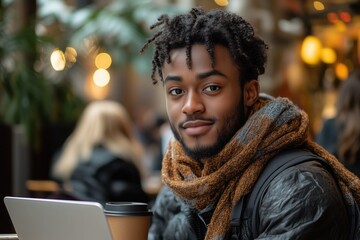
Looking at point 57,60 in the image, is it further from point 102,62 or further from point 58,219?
point 58,219

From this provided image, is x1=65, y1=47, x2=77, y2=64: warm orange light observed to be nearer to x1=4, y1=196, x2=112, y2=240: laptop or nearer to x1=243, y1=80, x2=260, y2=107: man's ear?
x1=243, y1=80, x2=260, y2=107: man's ear

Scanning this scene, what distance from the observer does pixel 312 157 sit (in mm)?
2717

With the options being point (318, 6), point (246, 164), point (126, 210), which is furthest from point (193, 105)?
point (318, 6)

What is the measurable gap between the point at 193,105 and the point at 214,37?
0.25m

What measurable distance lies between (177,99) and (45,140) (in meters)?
6.09

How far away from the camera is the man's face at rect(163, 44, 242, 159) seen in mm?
2752

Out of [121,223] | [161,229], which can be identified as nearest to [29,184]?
[161,229]

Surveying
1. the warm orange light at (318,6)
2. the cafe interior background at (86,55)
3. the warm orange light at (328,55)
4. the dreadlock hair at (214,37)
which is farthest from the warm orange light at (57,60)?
the dreadlock hair at (214,37)

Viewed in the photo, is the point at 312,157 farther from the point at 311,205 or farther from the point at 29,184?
the point at 29,184

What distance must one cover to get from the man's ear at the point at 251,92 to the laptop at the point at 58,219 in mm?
780

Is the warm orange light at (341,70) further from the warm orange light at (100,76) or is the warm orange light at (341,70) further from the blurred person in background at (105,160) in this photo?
Result: the warm orange light at (100,76)

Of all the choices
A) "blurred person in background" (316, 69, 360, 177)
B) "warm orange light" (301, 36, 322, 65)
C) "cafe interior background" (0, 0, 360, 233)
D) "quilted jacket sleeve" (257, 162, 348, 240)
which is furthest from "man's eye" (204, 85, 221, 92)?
"warm orange light" (301, 36, 322, 65)

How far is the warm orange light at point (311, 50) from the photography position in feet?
27.6

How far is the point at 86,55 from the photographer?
8.85m
